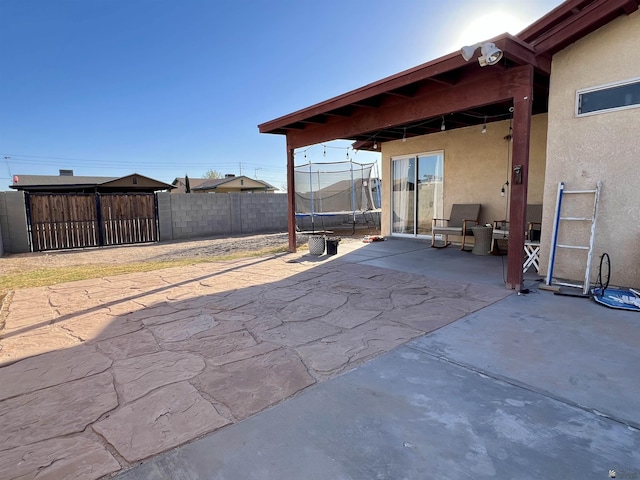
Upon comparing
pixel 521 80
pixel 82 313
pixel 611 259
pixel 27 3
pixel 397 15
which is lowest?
pixel 82 313

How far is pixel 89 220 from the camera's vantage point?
9.50 meters

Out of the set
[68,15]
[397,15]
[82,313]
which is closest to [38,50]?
[68,15]

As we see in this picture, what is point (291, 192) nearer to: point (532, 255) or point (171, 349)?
point (532, 255)

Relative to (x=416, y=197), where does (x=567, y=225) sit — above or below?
below

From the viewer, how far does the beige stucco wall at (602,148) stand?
12.7 feet

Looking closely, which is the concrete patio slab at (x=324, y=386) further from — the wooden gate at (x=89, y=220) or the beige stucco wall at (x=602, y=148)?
the wooden gate at (x=89, y=220)

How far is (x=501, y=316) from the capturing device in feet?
10.9

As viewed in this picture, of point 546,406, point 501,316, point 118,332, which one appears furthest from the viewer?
point 501,316

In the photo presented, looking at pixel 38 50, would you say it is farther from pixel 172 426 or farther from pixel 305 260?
pixel 172 426

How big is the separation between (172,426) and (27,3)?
35.4 feet

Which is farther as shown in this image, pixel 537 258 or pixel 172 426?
pixel 537 258

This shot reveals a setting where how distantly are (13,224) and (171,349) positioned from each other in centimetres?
856

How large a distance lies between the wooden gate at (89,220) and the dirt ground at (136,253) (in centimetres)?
35

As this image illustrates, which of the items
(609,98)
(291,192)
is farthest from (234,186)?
(609,98)
